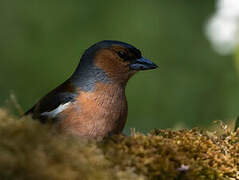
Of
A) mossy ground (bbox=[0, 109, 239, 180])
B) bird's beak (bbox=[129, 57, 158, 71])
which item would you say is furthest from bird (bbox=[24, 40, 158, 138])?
mossy ground (bbox=[0, 109, 239, 180])

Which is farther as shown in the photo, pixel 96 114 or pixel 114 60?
pixel 114 60

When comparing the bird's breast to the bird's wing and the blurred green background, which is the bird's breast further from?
the blurred green background

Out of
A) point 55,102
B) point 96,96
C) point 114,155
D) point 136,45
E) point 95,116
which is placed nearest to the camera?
point 114,155

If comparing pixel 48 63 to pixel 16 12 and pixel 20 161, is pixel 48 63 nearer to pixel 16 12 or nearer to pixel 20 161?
pixel 16 12

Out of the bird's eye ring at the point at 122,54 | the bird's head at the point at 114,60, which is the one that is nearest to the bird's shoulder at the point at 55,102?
the bird's head at the point at 114,60

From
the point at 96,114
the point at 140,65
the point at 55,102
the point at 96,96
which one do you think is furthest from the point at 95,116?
the point at 140,65

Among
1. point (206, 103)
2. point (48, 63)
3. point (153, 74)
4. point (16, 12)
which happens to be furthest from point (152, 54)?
point (16, 12)

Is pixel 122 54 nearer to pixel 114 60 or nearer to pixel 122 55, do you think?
pixel 122 55
